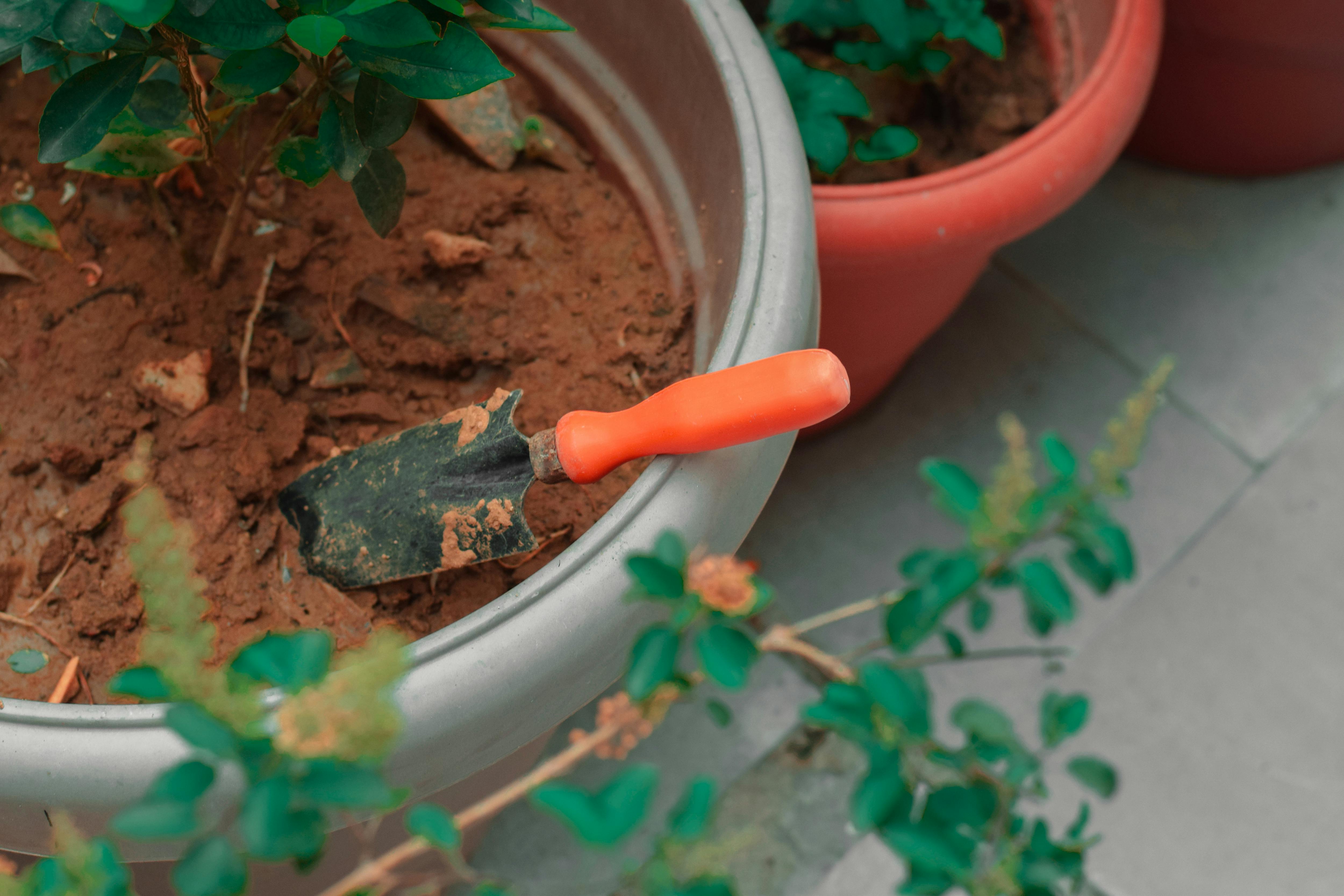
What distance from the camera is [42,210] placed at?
75 centimetres

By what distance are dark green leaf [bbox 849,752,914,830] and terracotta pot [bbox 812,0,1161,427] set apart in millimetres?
450

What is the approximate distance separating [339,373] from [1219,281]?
113 cm

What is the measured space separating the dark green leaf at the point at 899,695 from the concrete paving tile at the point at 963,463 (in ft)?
2.27

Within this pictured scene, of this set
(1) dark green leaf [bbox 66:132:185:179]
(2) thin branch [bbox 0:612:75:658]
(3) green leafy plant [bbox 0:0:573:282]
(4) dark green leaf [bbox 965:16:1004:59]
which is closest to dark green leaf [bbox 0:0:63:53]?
(3) green leafy plant [bbox 0:0:573:282]

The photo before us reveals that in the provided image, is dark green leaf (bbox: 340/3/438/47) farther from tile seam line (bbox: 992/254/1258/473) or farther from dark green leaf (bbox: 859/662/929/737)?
tile seam line (bbox: 992/254/1258/473)

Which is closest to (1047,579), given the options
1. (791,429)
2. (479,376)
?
(791,429)

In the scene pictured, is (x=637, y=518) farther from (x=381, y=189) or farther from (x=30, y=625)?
(x=30, y=625)

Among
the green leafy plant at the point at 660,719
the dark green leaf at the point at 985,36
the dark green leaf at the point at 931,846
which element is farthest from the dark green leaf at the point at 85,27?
the dark green leaf at the point at 985,36

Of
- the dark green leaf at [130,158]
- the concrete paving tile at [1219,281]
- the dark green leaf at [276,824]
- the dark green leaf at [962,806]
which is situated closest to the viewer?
the dark green leaf at [276,824]

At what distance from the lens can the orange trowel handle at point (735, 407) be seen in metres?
0.49

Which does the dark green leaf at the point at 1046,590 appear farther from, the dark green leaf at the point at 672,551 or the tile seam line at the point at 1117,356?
the tile seam line at the point at 1117,356

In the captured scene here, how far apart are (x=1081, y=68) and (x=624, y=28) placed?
48 centimetres

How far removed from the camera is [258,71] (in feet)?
1.77

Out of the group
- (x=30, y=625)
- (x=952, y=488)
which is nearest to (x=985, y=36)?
(x=952, y=488)
